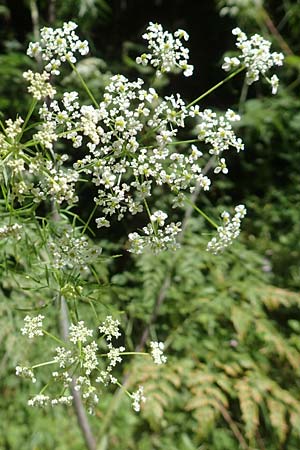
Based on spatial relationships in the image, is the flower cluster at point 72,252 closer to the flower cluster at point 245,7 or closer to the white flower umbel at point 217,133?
the white flower umbel at point 217,133

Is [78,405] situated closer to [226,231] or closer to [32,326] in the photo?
[32,326]

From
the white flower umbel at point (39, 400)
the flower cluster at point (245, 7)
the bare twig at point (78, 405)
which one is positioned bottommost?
the bare twig at point (78, 405)

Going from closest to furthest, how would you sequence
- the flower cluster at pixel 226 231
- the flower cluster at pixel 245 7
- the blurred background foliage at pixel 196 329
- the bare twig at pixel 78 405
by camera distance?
1. the flower cluster at pixel 226 231
2. the bare twig at pixel 78 405
3. the blurred background foliage at pixel 196 329
4. the flower cluster at pixel 245 7

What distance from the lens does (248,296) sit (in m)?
2.23

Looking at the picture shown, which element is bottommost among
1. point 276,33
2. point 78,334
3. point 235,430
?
point 235,430

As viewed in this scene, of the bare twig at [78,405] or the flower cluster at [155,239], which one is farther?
the bare twig at [78,405]

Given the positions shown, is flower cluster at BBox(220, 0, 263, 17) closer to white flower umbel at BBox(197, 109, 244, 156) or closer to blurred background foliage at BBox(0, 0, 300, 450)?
blurred background foliage at BBox(0, 0, 300, 450)

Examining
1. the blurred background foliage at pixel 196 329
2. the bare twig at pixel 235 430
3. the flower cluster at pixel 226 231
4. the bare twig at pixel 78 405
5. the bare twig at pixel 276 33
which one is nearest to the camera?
the flower cluster at pixel 226 231

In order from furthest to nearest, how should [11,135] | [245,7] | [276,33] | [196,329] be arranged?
[276,33] → [245,7] → [196,329] → [11,135]

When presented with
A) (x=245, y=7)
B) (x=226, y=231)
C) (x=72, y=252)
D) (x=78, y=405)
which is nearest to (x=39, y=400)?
(x=72, y=252)

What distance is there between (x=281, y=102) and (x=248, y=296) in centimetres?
120

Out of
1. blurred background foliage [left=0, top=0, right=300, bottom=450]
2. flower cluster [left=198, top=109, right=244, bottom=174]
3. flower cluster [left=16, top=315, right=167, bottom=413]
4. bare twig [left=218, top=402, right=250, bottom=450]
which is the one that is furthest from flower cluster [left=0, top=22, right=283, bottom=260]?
bare twig [left=218, top=402, right=250, bottom=450]

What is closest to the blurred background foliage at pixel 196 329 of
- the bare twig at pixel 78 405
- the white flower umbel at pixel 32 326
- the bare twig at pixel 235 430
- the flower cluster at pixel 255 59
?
the bare twig at pixel 235 430

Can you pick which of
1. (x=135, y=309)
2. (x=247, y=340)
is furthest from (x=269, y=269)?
(x=135, y=309)
